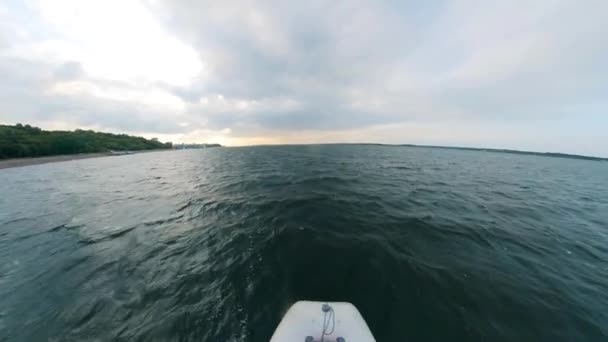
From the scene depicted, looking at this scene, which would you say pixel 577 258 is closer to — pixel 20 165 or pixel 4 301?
pixel 4 301

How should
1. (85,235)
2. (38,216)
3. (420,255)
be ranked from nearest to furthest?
(420,255) < (85,235) < (38,216)

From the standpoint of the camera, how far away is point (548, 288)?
4.64 m

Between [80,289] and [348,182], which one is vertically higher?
[348,182]

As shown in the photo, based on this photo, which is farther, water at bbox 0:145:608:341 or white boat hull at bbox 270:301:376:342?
water at bbox 0:145:608:341

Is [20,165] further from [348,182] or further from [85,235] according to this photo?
[348,182]

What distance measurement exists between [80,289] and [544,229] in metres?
16.6

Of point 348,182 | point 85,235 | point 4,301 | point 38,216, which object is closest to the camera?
point 4,301

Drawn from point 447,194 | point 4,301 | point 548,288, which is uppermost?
point 447,194

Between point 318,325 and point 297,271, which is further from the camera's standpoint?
point 297,271

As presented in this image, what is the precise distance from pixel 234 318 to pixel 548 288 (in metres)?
7.89

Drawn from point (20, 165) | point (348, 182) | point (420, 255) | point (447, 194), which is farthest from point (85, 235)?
point (20, 165)

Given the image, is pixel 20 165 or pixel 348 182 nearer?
pixel 348 182

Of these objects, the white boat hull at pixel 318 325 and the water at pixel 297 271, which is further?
the water at pixel 297 271

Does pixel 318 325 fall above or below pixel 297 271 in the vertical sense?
above
